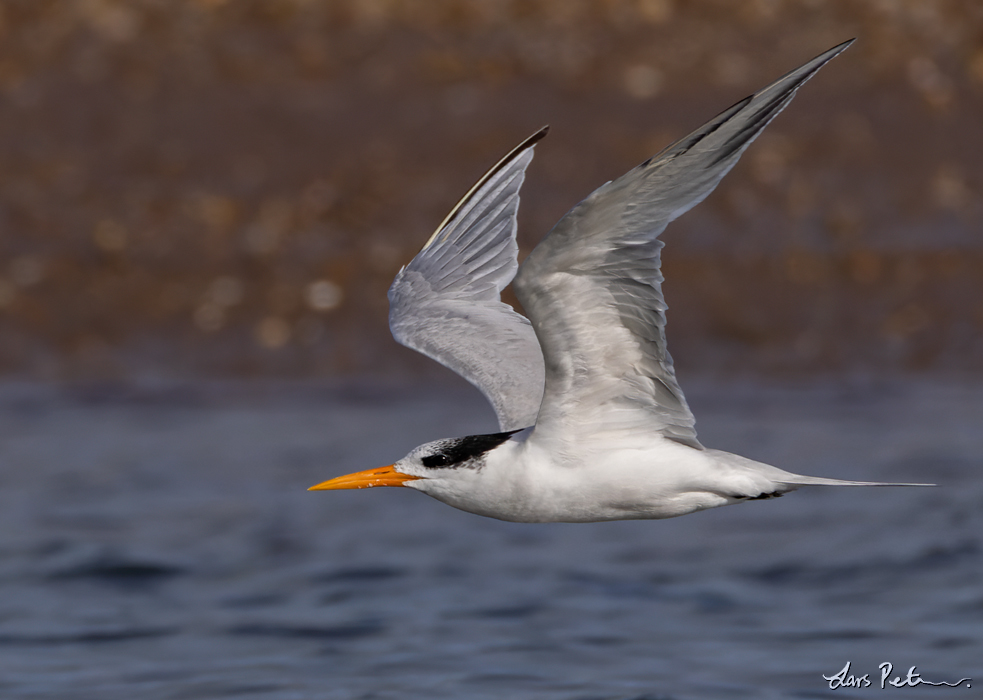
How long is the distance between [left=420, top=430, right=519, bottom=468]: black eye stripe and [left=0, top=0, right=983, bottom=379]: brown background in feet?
28.2

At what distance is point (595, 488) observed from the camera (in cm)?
618

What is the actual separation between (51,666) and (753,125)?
5.90 m

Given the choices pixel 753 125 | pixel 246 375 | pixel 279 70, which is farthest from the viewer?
pixel 279 70

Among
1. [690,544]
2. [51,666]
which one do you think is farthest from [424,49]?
[51,666]

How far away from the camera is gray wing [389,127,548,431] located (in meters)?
7.43

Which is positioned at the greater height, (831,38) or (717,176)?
(831,38)

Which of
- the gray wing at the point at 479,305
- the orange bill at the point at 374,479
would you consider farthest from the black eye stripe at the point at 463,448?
the gray wing at the point at 479,305

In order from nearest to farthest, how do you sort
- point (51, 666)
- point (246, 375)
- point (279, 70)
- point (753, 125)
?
point (753, 125), point (51, 666), point (246, 375), point (279, 70)

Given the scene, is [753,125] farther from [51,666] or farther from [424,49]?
[424,49]

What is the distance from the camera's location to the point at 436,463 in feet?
21.4

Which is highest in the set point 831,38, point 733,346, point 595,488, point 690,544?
point 831,38

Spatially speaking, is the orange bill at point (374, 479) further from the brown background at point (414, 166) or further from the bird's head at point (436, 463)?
→ the brown background at point (414, 166)

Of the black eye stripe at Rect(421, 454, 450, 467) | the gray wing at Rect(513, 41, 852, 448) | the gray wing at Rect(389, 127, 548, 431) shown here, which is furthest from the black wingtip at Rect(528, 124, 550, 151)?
the black eye stripe at Rect(421, 454, 450, 467)

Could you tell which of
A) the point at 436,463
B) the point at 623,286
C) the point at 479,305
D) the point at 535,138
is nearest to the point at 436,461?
the point at 436,463
